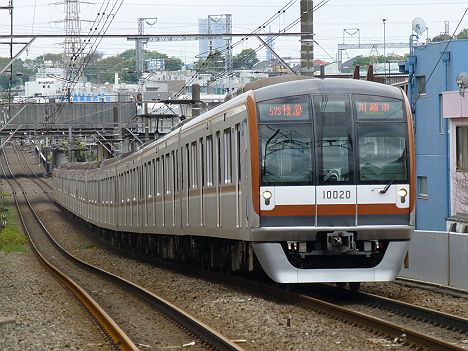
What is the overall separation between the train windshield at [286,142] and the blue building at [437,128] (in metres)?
21.4

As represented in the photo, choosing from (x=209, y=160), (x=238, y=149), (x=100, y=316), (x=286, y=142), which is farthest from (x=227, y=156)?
(x=100, y=316)

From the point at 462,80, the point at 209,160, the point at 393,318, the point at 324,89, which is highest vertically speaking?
the point at 462,80

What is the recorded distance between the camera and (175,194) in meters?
21.0

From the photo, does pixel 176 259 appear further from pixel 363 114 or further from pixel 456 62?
pixel 456 62

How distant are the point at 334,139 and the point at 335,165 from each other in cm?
32

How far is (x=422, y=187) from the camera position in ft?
125

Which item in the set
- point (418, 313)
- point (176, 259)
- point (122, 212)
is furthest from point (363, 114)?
point (122, 212)

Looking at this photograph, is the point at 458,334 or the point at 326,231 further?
the point at 326,231

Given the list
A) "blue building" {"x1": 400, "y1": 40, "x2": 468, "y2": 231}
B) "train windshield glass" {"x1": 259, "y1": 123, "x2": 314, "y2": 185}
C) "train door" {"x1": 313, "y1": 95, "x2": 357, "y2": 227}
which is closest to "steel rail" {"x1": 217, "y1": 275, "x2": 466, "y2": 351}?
"train door" {"x1": 313, "y1": 95, "x2": 357, "y2": 227}

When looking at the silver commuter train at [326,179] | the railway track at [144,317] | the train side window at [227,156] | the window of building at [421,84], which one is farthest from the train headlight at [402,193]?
the window of building at [421,84]

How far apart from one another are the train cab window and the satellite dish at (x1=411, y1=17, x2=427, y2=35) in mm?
28930

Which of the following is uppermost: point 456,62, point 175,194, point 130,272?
point 456,62

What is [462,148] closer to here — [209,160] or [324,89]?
[209,160]

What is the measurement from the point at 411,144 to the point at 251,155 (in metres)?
1.94
